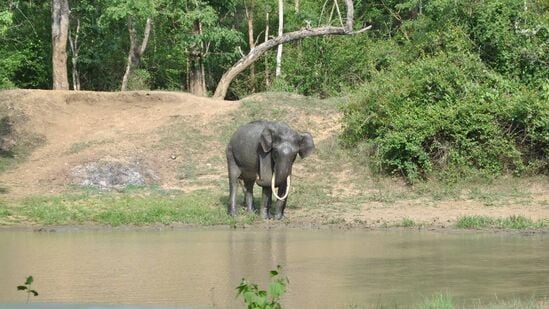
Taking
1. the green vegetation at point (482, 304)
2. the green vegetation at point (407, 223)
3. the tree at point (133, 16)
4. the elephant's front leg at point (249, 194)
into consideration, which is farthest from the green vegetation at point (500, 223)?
the tree at point (133, 16)

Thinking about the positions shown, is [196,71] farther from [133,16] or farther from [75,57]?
[75,57]

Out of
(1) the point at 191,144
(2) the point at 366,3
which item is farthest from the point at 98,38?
(1) the point at 191,144

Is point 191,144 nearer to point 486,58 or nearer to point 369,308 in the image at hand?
point 486,58

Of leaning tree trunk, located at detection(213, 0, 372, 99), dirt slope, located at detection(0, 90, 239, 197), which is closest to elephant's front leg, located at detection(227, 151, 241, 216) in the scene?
dirt slope, located at detection(0, 90, 239, 197)

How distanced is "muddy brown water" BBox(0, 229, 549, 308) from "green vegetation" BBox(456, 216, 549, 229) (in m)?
0.73

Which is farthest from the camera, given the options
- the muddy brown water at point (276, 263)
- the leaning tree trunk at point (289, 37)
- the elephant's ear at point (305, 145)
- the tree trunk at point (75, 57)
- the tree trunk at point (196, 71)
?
the tree trunk at point (75, 57)

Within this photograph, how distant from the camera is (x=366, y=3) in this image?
43812 mm

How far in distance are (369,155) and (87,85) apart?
63.2ft

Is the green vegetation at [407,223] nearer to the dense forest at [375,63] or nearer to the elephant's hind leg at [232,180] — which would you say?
the elephant's hind leg at [232,180]

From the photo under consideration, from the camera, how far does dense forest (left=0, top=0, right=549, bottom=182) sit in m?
23.1

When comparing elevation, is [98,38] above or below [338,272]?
above

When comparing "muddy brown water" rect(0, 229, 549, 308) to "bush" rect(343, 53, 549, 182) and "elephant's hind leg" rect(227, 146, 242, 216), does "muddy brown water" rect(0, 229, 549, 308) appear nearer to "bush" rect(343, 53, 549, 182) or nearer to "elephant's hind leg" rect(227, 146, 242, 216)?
"elephant's hind leg" rect(227, 146, 242, 216)

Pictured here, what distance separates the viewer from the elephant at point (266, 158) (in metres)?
19.3

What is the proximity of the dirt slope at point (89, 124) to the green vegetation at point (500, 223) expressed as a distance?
28.2ft
